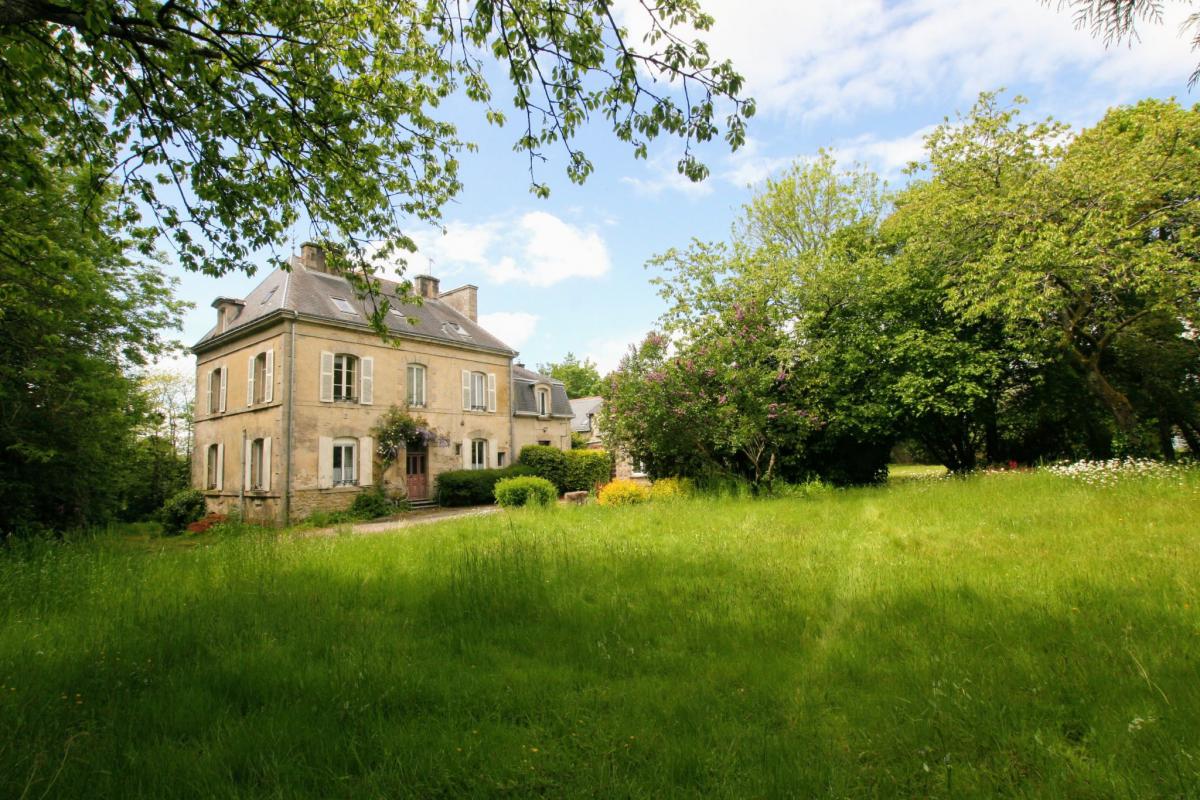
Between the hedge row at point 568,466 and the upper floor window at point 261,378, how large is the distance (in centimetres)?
996

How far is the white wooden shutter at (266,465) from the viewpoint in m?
17.3

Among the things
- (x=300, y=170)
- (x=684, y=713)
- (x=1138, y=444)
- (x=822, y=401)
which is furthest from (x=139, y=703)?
(x=1138, y=444)

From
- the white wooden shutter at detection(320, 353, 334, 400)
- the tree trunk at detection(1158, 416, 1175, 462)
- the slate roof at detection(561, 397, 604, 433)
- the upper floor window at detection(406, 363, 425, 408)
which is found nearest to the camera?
the tree trunk at detection(1158, 416, 1175, 462)

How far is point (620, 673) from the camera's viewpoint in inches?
132

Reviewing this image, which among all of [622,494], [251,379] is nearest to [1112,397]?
[622,494]

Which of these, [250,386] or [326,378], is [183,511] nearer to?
[250,386]

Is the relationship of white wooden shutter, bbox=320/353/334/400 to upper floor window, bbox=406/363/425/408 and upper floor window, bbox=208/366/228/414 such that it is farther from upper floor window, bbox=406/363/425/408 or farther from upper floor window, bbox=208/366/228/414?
upper floor window, bbox=208/366/228/414

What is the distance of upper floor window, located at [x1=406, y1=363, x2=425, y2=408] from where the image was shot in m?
20.5

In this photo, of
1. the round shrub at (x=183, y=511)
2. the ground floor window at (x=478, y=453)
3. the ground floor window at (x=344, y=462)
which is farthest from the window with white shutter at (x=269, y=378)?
the ground floor window at (x=478, y=453)

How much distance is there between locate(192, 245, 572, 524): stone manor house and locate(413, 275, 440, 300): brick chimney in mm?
1381

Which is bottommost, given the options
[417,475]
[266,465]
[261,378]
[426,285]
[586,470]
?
[586,470]

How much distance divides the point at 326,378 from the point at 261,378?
90.4 inches

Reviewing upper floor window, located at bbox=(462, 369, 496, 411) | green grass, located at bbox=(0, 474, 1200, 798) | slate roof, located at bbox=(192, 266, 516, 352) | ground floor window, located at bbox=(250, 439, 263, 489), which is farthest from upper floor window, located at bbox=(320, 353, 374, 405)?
green grass, located at bbox=(0, 474, 1200, 798)

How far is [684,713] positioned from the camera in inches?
111
